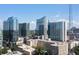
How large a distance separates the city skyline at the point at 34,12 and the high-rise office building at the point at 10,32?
0.33 ft

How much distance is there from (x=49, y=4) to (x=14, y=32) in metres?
1.01

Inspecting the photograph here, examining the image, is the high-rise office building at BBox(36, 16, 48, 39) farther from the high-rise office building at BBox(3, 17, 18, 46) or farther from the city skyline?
the high-rise office building at BBox(3, 17, 18, 46)

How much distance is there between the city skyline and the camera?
12.5ft

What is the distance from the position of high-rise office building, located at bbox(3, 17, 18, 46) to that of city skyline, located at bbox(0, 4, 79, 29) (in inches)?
4.0

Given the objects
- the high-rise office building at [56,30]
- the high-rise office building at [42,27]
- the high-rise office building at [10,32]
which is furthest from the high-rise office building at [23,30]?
the high-rise office building at [56,30]

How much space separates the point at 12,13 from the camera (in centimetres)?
382

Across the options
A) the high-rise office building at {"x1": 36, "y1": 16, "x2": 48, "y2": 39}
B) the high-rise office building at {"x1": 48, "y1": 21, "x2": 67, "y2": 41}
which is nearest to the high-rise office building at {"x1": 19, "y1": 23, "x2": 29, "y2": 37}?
the high-rise office building at {"x1": 36, "y1": 16, "x2": 48, "y2": 39}

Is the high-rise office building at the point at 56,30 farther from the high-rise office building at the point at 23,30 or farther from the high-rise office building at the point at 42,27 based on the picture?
the high-rise office building at the point at 23,30

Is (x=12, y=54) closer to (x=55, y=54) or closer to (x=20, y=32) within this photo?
(x=20, y=32)

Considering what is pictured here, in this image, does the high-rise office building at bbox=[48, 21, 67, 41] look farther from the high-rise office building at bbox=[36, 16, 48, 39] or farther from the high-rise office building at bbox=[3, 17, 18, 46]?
the high-rise office building at bbox=[3, 17, 18, 46]

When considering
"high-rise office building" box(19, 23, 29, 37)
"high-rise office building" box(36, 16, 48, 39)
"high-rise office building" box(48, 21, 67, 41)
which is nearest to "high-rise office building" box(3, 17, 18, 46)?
"high-rise office building" box(19, 23, 29, 37)

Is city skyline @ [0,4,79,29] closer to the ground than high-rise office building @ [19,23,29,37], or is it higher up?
higher up
